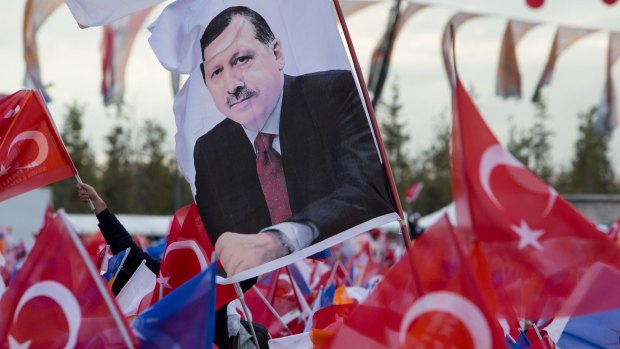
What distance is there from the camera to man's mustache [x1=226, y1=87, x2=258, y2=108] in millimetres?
4473

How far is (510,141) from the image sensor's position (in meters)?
52.0

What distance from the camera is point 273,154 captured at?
14.4 ft

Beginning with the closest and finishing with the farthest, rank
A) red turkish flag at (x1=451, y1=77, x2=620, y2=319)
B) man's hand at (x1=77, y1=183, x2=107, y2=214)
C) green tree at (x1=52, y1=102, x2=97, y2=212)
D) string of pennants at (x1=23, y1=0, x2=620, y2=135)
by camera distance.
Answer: red turkish flag at (x1=451, y1=77, x2=620, y2=319) → man's hand at (x1=77, y1=183, x2=107, y2=214) → string of pennants at (x1=23, y1=0, x2=620, y2=135) → green tree at (x1=52, y1=102, x2=97, y2=212)

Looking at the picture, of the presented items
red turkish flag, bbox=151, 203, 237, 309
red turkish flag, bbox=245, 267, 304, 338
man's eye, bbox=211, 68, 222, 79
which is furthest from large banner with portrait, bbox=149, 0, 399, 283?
→ red turkish flag, bbox=245, 267, 304, 338

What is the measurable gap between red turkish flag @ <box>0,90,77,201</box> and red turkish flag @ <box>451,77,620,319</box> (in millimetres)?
2398

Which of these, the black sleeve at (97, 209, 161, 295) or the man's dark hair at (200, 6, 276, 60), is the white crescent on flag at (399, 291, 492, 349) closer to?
the man's dark hair at (200, 6, 276, 60)

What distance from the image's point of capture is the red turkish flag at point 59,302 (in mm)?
3477

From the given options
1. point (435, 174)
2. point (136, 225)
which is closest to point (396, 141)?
point (435, 174)

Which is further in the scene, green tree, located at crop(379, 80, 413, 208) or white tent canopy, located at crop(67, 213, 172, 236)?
green tree, located at crop(379, 80, 413, 208)

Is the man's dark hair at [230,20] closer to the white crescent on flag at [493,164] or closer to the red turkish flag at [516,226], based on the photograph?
the red turkish flag at [516,226]

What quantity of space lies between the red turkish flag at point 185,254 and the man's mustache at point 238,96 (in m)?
0.56

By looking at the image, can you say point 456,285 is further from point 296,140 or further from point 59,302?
point 59,302

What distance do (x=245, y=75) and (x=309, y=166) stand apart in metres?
0.52

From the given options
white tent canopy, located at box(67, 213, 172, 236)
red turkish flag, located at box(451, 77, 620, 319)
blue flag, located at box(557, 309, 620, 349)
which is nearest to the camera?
red turkish flag, located at box(451, 77, 620, 319)
